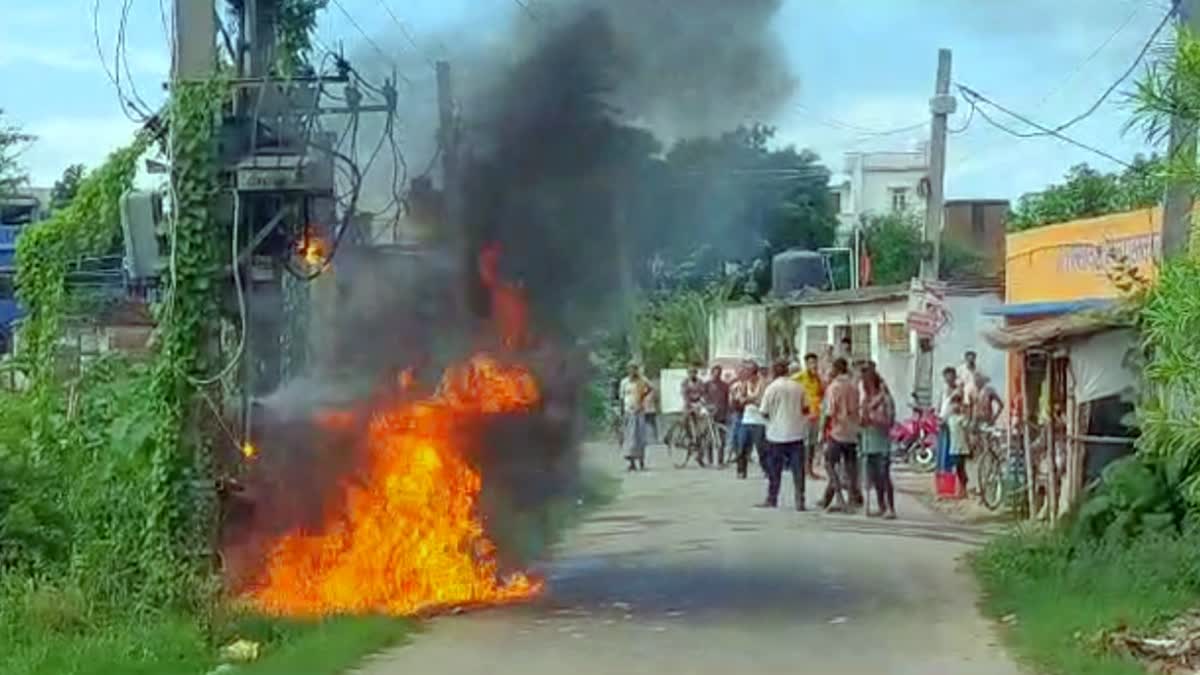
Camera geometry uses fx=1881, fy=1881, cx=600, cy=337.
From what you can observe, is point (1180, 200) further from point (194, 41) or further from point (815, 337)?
point (815, 337)

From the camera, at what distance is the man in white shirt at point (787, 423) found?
1969cm

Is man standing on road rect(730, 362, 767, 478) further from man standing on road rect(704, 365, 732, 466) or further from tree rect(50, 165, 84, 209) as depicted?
tree rect(50, 165, 84, 209)

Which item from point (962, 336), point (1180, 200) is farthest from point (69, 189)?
point (962, 336)

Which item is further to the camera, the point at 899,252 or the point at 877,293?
the point at 899,252

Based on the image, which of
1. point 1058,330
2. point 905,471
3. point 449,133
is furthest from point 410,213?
point 905,471

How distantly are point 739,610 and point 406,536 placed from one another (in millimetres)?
2283

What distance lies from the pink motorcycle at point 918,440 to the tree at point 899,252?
1953cm

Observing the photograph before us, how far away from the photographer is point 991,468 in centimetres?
2064

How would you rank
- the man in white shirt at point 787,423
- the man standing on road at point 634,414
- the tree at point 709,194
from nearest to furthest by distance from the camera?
the tree at point 709,194 → the man in white shirt at point 787,423 → the man standing on road at point 634,414

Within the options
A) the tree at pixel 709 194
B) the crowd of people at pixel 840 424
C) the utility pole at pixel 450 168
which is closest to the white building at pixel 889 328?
the crowd of people at pixel 840 424

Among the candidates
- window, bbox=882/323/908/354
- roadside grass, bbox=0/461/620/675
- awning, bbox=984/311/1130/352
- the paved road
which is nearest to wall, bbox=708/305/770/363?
window, bbox=882/323/908/354

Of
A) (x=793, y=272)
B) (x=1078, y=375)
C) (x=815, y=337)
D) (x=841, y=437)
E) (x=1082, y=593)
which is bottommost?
(x=1082, y=593)

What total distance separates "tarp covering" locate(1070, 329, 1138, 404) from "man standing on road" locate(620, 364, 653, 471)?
38.5ft

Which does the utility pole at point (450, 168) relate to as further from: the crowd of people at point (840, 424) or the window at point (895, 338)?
the window at point (895, 338)
